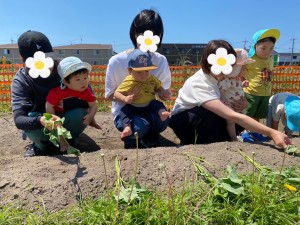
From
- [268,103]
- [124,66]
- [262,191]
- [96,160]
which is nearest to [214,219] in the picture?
[262,191]

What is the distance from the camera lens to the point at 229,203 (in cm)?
150

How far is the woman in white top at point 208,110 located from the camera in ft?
7.25

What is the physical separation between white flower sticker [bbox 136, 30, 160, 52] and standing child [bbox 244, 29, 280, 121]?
159cm

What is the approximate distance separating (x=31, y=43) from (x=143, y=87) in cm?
98

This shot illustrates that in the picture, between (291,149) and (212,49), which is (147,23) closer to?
(212,49)

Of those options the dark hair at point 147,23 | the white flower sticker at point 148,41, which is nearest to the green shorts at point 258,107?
the dark hair at point 147,23

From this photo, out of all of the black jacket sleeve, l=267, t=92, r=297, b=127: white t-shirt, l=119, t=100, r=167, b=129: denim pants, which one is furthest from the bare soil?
l=267, t=92, r=297, b=127: white t-shirt

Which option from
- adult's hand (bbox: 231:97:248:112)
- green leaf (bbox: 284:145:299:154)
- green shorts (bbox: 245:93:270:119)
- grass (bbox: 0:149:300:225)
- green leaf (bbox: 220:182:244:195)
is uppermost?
adult's hand (bbox: 231:97:248:112)

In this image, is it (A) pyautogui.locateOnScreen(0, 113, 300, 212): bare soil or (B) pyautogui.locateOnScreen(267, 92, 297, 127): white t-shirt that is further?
(B) pyautogui.locateOnScreen(267, 92, 297, 127): white t-shirt

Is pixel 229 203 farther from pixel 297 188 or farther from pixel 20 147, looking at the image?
pixel 20 147

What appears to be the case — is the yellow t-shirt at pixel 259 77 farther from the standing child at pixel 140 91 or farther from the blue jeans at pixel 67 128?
the blue jeans at pixel 67 128

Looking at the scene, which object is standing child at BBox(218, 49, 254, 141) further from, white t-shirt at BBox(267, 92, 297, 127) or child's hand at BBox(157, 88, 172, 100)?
white t-shirt at BBox(267, 92, 297, 127)

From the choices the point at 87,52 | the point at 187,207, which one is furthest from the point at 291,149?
the point at 87,52

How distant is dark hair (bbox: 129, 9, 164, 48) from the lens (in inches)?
106
